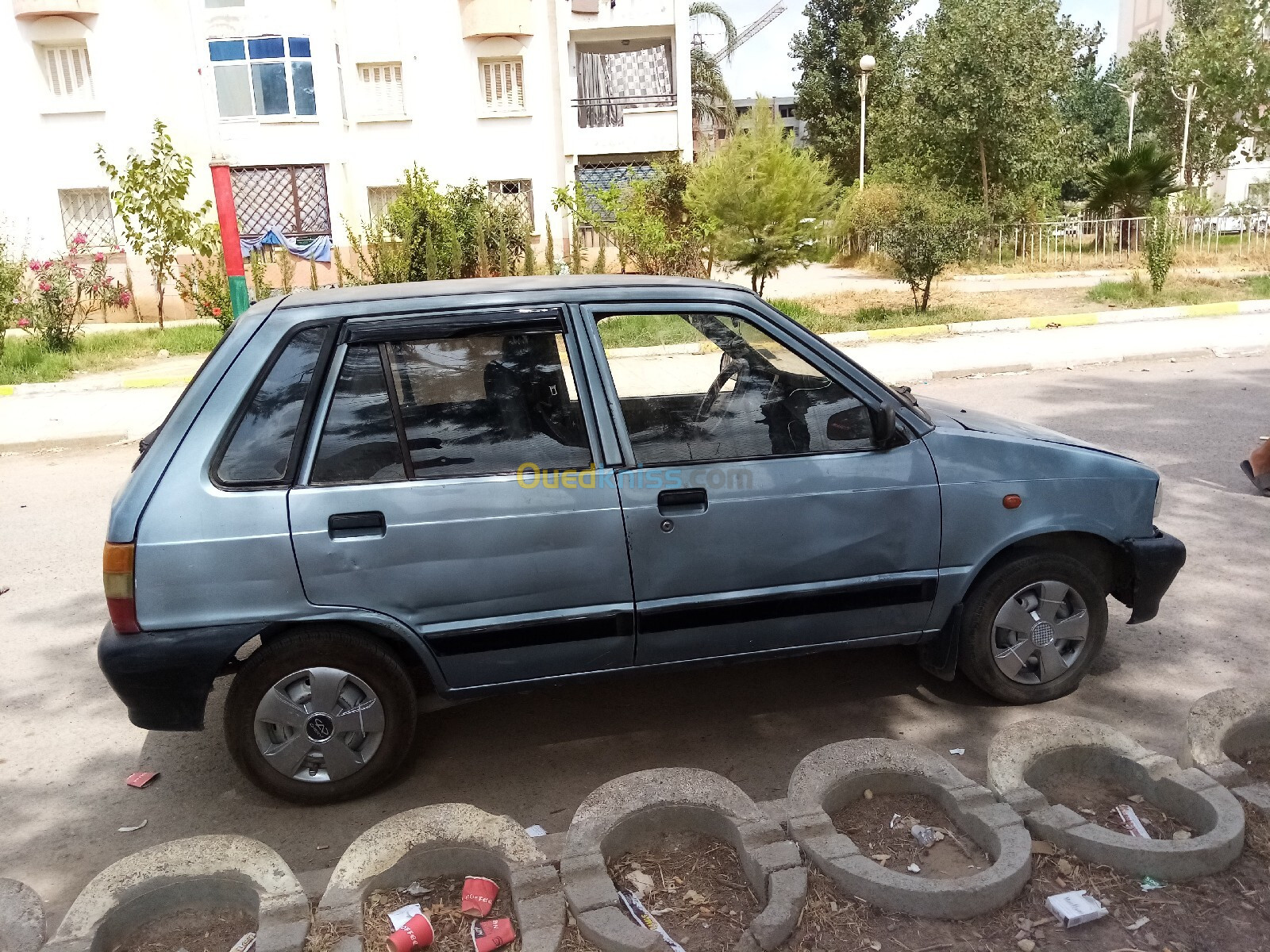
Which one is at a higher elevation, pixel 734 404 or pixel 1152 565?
pixel 734 404

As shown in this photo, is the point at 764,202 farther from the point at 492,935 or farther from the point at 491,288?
the point at 492,935

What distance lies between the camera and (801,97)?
4138 cm

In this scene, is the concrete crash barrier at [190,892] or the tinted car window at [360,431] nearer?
the concrete crash barrier at [190,892]

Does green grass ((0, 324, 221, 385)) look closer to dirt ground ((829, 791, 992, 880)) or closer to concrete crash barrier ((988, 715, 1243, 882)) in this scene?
dirt ground ((829, 791, 992, 880))

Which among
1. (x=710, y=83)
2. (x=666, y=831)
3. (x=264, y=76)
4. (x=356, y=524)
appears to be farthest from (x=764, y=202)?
(x=710, y=83)

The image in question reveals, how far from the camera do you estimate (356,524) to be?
3439 mm

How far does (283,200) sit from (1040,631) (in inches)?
919

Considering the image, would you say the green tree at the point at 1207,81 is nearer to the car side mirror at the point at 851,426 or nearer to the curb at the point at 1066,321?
the curb at the point at 1066,321

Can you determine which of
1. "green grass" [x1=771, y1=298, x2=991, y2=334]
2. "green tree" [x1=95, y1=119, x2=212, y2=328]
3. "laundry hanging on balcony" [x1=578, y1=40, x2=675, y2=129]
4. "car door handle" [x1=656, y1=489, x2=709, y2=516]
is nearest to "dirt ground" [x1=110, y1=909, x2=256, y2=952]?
"car door handle" [x1=656, y1=489, x2=709, y2=516]

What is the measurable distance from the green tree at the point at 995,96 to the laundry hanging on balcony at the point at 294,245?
15559 millimetres

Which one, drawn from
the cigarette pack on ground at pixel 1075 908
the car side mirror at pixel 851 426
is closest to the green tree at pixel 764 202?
the car side mirror at pixel 851 426

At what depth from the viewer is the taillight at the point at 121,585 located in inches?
131

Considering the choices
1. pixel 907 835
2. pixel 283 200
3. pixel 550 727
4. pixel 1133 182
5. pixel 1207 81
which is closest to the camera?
pixel 907 835

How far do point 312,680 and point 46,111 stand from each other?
24389 mm
